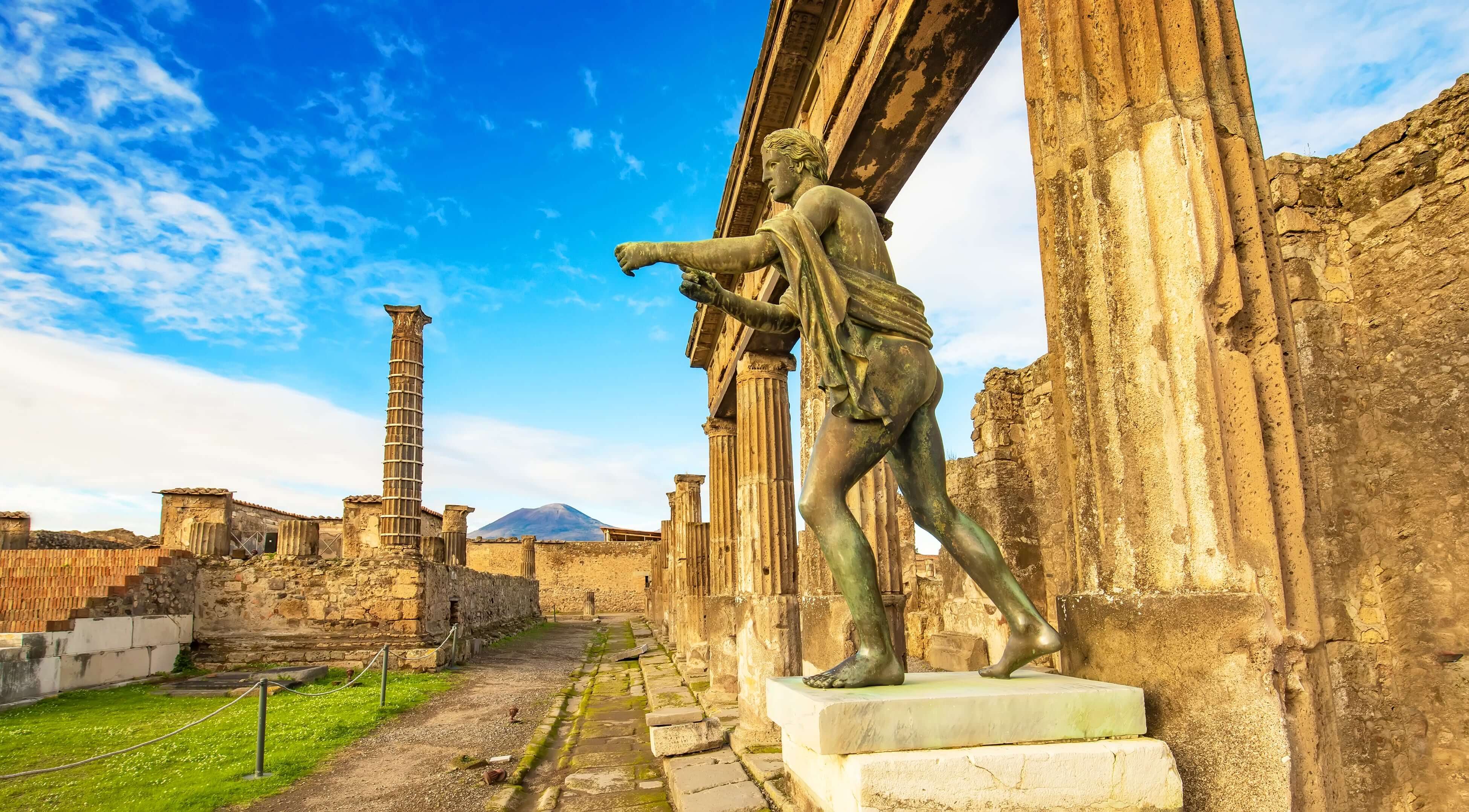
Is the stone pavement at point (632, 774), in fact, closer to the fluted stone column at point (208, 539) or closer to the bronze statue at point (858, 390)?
the bronze statue at point (858, 390)

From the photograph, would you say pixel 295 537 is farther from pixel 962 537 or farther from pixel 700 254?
pixel 962 537

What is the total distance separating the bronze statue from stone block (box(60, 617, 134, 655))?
1190cm

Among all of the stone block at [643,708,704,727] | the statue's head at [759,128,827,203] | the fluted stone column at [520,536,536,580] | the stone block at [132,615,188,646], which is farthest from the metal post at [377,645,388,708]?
the fluted stone column at [520,536,536,580]

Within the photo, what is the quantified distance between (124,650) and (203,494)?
18.5m

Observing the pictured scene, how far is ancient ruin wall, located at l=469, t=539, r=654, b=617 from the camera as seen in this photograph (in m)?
41.1

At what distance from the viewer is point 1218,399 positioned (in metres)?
2.34

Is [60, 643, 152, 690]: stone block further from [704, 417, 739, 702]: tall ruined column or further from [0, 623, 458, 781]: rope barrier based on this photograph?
[704, 417, 739, 702]: tall ruined column

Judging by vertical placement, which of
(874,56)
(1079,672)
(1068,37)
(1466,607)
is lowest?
(1079,672)

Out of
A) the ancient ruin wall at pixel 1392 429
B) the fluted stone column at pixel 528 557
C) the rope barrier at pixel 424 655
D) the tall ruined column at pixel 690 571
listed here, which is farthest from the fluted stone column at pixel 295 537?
the fluted stone column at pixel 528 557

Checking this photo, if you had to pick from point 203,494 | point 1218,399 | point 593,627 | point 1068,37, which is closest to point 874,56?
point 1068,37

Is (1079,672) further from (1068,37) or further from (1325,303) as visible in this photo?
(1068,37)

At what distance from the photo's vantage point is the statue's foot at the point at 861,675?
8.24 ft

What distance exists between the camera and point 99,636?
11180mm

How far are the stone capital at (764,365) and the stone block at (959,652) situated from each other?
386 cm
